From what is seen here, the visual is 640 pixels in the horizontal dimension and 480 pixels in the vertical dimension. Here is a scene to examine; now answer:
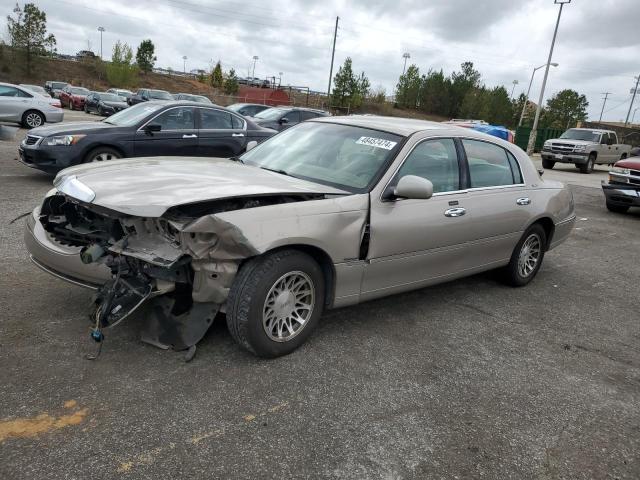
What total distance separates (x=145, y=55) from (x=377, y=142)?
3063 inches

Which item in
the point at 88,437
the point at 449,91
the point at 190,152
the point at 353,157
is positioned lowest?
the point at 88,437

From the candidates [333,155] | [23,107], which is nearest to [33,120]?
[23,107]

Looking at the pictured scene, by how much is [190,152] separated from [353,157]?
18.8 ft

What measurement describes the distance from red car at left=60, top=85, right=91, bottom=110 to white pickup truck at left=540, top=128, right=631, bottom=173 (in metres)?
27.7

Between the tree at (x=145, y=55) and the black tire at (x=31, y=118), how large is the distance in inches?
2433

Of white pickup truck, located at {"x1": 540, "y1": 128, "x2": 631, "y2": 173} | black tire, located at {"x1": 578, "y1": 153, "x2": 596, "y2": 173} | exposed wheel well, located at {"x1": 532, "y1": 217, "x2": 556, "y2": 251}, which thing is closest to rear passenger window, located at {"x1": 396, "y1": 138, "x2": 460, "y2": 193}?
exposed wheel well, located at {"x1": 532, "y1": 217, "x2": 556, "y2": 251}

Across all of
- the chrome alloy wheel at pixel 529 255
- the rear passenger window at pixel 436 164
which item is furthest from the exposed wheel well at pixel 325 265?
the chrome alloy wheel at pixel 529 255

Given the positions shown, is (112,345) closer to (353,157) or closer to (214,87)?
(353,157)

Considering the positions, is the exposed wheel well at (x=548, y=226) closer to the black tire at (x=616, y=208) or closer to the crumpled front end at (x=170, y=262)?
the crumpled front end at (x=170, y=262)

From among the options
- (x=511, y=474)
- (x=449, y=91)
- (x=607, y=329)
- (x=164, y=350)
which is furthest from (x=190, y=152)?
(x=449, y=91)

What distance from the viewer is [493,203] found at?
471 cm

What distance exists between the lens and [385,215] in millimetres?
3742

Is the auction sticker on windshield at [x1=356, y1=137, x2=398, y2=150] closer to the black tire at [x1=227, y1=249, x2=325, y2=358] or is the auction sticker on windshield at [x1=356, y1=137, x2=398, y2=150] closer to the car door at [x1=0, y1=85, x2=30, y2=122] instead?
the black tire at [x1=227, y1=249, x2=325, y2=358]

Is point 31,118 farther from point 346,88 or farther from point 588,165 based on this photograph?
point 346,88
